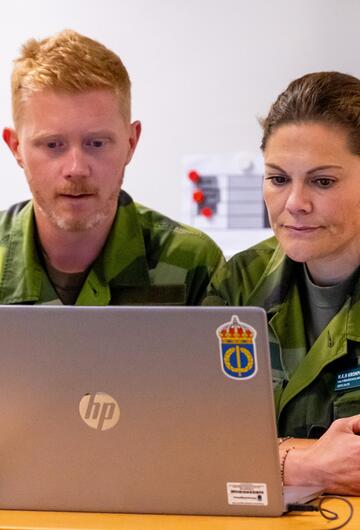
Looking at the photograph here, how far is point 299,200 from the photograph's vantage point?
72.7 inches

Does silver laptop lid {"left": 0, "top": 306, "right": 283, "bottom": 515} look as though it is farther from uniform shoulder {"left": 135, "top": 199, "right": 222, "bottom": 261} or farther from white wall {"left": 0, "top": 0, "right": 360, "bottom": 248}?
white wall {"left": 0, "top": 0, "right": 360, "bottom": 248}

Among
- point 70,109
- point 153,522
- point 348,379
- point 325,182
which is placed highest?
point 70,109

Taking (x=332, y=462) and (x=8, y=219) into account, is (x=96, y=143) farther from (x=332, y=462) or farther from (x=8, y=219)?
(x=332, y=462)

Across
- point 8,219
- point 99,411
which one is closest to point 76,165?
point 8,219

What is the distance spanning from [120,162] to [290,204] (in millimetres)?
460

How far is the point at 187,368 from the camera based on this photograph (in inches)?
50.8

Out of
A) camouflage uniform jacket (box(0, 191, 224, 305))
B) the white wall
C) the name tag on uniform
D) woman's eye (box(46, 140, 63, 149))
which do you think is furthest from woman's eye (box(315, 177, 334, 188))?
the white wall

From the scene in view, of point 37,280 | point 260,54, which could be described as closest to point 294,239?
point 37,280

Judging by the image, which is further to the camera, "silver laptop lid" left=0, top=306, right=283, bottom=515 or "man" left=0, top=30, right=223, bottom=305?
"man" left=0, top=30, right=223, bottom=305

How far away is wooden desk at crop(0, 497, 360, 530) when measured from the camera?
4.22 ft

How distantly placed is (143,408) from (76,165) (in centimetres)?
86

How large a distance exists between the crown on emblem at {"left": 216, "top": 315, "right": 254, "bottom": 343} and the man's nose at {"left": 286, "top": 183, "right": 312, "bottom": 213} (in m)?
0.63

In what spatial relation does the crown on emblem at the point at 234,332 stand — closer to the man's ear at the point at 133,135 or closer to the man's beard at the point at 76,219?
the man's beard at the point at 76,219

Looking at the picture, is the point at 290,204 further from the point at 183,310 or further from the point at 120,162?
the point at 183,310
